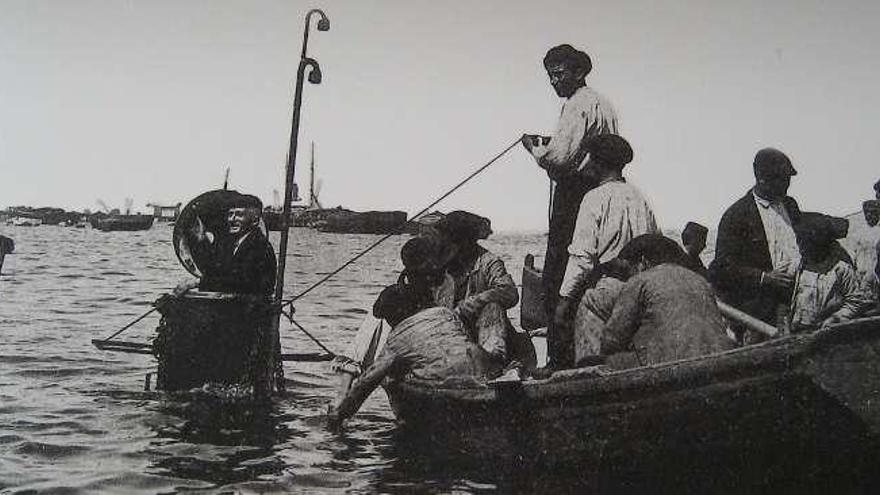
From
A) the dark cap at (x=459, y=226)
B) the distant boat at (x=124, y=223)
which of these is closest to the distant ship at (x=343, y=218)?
the distant boat at (x=124, y=223)

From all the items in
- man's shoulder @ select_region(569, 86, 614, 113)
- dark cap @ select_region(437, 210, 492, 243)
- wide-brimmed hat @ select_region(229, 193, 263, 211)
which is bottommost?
dark cap @ select_region(437, 210, 492, 243)

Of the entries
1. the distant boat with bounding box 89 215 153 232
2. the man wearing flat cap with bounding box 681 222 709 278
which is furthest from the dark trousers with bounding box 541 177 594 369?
the distant boat with bounding box 89 215 153 232

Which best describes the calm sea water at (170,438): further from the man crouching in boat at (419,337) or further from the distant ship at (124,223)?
the distant ship at (124,223)

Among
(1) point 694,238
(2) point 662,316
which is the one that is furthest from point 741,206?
(1) point 694,238

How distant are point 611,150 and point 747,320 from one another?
1.58 metres

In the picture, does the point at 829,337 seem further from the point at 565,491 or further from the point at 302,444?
the point at 302,444

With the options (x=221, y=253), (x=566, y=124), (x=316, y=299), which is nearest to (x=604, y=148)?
(x=566, y=124)

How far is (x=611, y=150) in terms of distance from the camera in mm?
5539

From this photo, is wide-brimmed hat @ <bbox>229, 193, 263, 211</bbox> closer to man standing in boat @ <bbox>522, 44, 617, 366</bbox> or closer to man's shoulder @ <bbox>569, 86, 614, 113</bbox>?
man standing in boat @ <bbox>522, 44, 617, 366</bbox>

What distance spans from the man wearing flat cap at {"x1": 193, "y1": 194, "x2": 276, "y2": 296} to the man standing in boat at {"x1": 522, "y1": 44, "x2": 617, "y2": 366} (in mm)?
3058

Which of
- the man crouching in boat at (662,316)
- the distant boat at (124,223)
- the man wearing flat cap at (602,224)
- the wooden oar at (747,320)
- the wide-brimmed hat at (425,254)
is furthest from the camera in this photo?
the distant boat at (124,223)

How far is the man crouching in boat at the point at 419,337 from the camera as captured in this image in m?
5.82

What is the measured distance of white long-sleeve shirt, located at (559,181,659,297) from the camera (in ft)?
17.7

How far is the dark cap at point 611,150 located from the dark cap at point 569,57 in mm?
737
